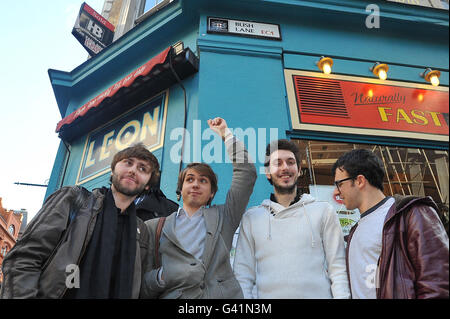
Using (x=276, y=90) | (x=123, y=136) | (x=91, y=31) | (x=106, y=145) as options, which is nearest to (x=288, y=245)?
(x=276, y=90)

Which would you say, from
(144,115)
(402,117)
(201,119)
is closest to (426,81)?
(402,117)

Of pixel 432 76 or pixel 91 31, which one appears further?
pixel 91 31

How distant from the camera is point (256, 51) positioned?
509 cm

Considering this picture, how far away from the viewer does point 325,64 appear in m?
5.06

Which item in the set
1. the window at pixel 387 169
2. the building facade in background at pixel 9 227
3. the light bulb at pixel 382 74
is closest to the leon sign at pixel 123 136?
the window at pixel 387 169

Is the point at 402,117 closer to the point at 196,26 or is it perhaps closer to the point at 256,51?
the point at 256,51

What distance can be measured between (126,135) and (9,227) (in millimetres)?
43798

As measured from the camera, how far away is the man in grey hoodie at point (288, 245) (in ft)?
6.32

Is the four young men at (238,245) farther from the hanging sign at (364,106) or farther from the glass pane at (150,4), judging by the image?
the glass pane at (150,4)

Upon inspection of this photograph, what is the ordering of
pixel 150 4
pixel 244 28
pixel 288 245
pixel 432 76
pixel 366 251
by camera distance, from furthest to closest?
pixel 150 4
pixel 244 28
pixel 432 76
pixel 288 245
pixel 366 251

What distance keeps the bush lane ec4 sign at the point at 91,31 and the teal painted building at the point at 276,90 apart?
143 centimetres

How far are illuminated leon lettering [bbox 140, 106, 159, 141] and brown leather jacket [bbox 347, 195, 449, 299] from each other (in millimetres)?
4193

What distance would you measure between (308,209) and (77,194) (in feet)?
5.86

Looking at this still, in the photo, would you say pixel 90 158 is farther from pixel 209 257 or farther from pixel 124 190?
pixel 209 257
